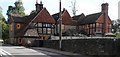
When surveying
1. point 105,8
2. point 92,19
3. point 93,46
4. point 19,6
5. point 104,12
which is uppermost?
point 19,6

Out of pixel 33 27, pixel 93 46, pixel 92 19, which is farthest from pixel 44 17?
pixel 93 46

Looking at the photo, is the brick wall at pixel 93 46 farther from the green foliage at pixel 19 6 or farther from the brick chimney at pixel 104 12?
the green foliage at pixel 19 6

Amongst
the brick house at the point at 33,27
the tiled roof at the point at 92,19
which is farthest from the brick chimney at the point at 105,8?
the brick house at the point at 33,27

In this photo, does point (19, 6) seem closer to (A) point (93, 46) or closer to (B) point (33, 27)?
(B) point (33, 27)

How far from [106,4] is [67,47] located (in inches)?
1033

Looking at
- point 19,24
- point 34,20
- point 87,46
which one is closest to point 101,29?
point 34,20

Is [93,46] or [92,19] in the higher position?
[92,19]

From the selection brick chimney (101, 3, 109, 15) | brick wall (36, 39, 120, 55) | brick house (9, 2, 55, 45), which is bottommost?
brick wall (36, 39, 120, 55)

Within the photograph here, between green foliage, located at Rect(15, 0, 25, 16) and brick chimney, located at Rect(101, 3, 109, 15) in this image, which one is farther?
green foliage, located at Rect(15, 0, 25, 16)

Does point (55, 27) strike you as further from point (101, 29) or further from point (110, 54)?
point (110, 54)

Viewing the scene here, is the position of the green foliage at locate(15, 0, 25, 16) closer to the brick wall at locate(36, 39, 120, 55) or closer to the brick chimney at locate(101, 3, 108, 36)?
the brick chimney at locate(101, 3, 108, 36)

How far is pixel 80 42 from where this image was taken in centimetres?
2711

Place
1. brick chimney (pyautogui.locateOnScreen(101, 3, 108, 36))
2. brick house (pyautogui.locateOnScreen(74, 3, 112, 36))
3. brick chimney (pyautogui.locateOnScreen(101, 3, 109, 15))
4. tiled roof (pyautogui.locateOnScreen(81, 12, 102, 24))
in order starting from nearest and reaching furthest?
brick chimney (pyautogui.locateOnScreen(101, 3, 109, 15))
brick chimney (pyautogui.locateOnScreen(101, 3, 108, 36))
brick house (pyautogui.locateOnScreen(74, 3, 112, 36))
tiled roof (pyautogui.locateOnScreen(81, 12, 102, 24))

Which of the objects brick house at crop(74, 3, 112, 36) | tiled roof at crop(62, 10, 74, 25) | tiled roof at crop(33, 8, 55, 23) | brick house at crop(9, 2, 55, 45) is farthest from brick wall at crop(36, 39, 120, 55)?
tiled roof at crop(62, 10, 74, 25)
